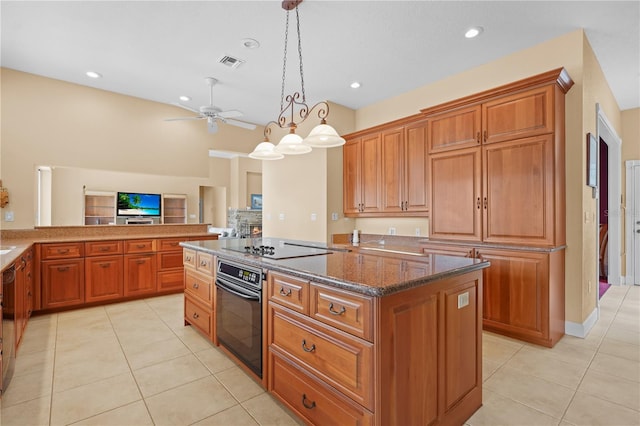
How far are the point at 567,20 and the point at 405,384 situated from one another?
3476mm

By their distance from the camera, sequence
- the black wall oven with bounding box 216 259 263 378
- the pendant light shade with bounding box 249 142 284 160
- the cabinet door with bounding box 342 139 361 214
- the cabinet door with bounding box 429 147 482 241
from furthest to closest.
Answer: the cabinet door with bounding box 342 139 361 214 → the cabinet door with bounding box 429 147 482 241 → the pendant light shade with bounding box 249 142 284 160 → the black wall oven with bounding box 216 259 263 378

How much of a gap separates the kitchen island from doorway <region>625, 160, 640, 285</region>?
16.9 ft

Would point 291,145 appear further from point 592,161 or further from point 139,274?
point 139,274

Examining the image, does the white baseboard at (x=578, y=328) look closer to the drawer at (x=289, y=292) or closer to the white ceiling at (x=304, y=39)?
the white ceiling at (x=304, y=39)

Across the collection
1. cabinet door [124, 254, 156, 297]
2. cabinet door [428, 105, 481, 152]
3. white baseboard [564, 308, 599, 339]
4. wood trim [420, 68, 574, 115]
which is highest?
wood trim [420, 68, 574, 115]

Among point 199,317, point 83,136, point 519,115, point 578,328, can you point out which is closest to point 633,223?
point 578,328

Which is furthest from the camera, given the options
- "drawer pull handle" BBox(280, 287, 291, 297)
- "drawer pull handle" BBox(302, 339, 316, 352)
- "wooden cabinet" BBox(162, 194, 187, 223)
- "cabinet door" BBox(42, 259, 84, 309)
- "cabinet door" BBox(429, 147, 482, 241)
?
"wooden cabinet" BBox(162, 194, 187, 223)

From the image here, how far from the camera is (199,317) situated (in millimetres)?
2982

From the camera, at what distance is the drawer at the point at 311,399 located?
1.44 meters

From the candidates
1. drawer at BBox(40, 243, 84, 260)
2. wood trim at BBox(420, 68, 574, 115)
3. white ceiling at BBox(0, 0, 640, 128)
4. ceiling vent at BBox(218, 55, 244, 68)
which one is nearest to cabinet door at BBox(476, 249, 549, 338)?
wood trim at BBox(420, 68, 574, 115)

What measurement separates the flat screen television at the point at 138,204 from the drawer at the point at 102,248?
478 centimetres

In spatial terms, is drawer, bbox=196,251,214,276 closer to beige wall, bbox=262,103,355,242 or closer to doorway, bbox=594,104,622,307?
beige wall, bbox=262,103,355,242

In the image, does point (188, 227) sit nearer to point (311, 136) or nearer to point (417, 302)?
point (311, 136)

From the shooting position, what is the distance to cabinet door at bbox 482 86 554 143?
2811 millimetres
